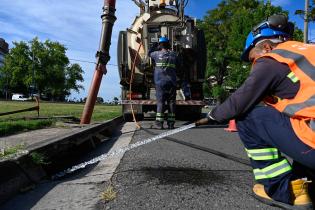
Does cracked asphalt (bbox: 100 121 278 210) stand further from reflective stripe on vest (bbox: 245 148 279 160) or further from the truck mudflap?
the truck mudflap

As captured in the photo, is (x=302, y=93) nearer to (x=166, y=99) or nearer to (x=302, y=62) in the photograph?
(x=302, y=62)

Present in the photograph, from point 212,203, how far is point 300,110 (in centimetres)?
97

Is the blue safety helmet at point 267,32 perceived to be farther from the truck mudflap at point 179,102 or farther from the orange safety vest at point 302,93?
the truck mudflap at point 179,102

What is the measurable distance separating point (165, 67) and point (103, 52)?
143 cm

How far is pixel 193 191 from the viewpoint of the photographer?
12.2ft

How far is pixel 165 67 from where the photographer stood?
9.72 meters

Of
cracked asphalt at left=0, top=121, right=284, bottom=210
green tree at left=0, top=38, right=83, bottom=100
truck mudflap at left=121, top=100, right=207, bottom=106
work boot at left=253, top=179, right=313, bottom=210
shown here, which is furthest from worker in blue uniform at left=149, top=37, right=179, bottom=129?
green tree at left=0, top=38, right=83, bottom=100

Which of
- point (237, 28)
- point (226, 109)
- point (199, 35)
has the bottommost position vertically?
point (226, 109)

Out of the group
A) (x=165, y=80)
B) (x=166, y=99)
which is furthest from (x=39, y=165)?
(x=166, y=99)

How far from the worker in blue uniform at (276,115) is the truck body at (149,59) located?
316 inches

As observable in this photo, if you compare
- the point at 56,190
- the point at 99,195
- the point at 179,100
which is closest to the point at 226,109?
the point at 99,195

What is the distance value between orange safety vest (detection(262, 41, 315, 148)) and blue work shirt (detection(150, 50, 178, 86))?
6.45 m

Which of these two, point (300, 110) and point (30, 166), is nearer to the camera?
point (300, 110)

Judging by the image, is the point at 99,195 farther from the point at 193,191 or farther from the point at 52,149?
the point at 52,149
